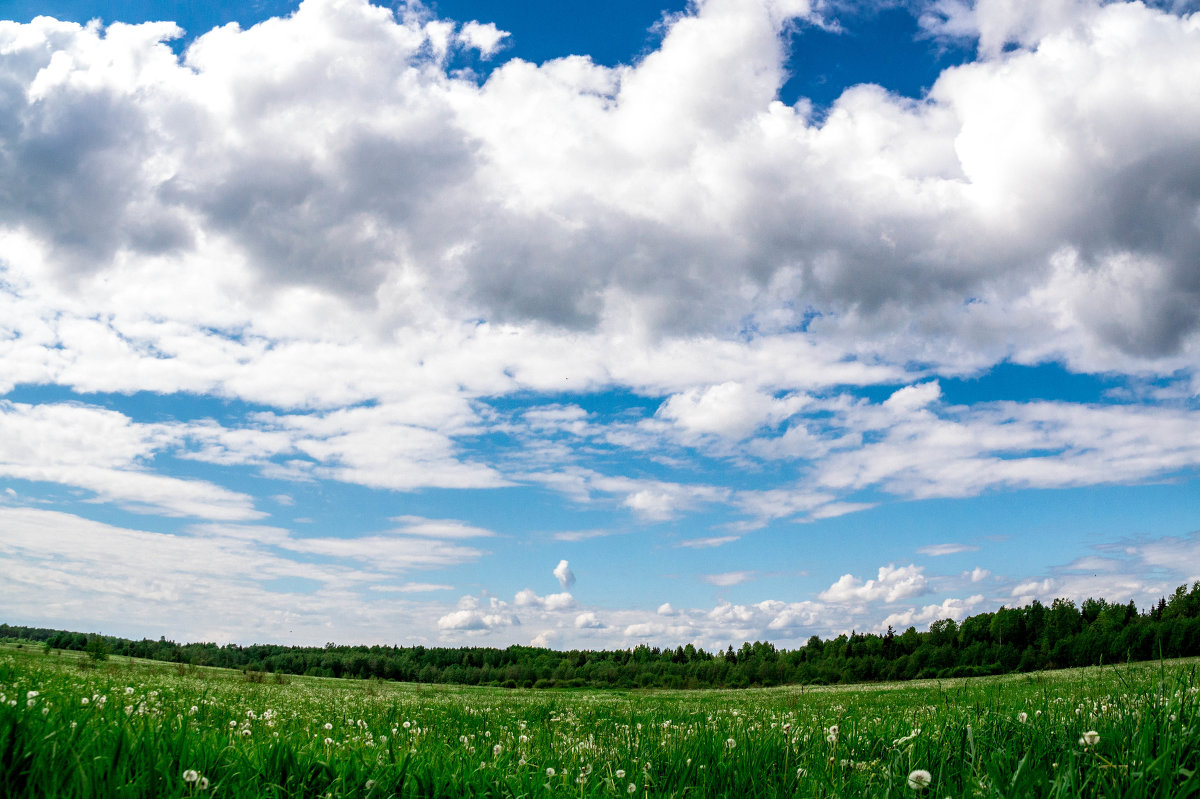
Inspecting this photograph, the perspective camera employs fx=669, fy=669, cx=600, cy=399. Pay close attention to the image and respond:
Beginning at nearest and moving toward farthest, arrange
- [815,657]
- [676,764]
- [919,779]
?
1. [919,779]
2. [676,764]
3. [815,657]

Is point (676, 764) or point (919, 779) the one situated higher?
point (919, 779)

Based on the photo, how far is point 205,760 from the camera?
3682 millimetres

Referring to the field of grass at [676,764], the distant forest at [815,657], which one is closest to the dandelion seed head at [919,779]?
the field of grass at [676,764]

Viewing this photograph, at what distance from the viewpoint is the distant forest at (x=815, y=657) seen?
108 metres

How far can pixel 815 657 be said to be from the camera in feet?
499

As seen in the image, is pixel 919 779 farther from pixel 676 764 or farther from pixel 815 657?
pixel 815 657

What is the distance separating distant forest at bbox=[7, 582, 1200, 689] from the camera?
10812cm

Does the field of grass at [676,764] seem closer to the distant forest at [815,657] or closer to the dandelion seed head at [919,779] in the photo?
the dandelion seed head at [919,779]

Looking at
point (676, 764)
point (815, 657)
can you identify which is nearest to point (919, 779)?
point (676, 764)

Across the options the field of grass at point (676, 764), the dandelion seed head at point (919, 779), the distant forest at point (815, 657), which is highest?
the dandelion seed head at point (919, 779)

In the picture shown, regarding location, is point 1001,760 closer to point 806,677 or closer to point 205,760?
point 205,760

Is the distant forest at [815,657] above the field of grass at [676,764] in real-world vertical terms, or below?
below

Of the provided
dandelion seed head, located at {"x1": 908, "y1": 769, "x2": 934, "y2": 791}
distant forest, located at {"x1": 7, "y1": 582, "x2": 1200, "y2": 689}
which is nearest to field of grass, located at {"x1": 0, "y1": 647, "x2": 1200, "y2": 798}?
dandelion seed head, located at {"x1": 908, "y1": 769, "x2": 934, "y2": 791}

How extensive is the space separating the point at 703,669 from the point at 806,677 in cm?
3080
